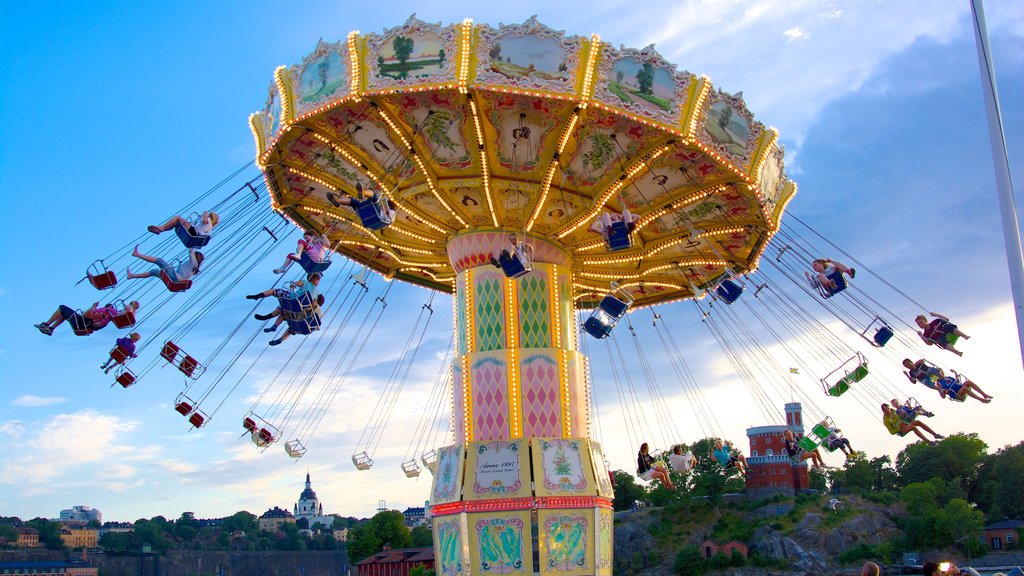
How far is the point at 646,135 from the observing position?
16188 millimetres

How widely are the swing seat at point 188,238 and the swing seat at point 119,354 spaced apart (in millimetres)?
2319

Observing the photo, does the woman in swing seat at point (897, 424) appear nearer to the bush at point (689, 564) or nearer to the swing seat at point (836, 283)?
the swing seat at point (836, 283)

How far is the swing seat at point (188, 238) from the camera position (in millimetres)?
14758

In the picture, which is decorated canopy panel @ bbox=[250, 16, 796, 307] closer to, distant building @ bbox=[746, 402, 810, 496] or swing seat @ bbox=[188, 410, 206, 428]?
swing seat @ bbox=[188, 410, 206, 428]

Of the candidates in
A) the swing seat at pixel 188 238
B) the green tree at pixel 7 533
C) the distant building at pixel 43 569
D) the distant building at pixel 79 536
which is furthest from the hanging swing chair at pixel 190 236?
the distant building at pixel 79 536

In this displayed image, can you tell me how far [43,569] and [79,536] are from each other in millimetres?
40358

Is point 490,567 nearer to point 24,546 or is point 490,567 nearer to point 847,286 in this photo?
point 847,286

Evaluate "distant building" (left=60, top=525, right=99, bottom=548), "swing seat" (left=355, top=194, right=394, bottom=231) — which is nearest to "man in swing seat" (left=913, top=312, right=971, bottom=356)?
"swing seat" (left=355, top=194, right=394, bottom=231)

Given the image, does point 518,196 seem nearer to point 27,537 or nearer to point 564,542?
point 564,542

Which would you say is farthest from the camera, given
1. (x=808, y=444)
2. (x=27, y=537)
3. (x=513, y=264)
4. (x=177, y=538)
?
(x=177, y=538)

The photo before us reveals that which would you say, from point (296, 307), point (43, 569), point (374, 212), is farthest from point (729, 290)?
point (43, 569)

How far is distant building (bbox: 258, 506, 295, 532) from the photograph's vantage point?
165625 mm

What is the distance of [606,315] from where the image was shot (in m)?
18.8

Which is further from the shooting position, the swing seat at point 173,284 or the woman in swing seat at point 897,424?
the woman in swing seat at point 897,424
